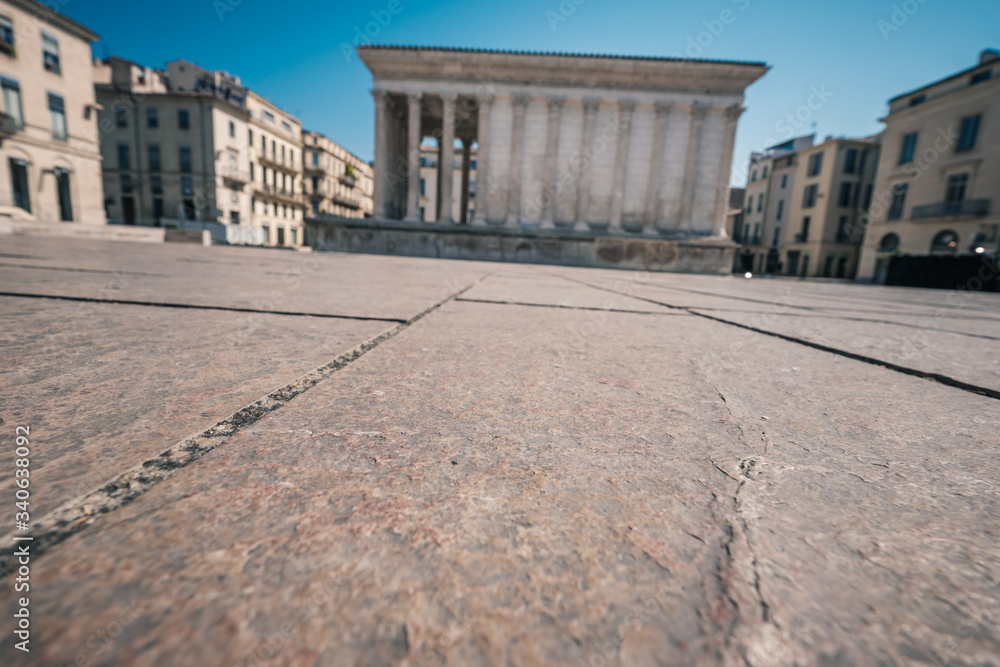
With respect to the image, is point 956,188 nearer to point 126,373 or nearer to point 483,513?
point 483,513

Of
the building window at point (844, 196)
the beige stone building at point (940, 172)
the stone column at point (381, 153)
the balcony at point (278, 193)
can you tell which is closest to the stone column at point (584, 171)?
the stone column at point (381, 153)

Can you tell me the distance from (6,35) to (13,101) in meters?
2.32

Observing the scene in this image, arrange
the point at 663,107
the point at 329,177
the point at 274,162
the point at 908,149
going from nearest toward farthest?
the point at 663,107, the point at 908,149, the point at 274,162, the point at 329,177

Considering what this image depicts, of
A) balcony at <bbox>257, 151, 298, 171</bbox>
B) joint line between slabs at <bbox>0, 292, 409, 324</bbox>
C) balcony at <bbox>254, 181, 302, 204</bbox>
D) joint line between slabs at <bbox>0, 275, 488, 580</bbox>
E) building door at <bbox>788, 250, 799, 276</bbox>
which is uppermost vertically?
balcony at <bbox>257, 151, 298, 171</bbox>

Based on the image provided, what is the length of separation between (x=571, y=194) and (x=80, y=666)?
17898 millimetres

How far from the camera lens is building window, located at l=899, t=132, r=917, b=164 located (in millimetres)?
21641

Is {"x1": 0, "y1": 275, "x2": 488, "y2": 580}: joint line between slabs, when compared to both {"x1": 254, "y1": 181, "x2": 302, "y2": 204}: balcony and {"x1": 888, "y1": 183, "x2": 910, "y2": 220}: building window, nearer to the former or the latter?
{"x1": 888, "y1": 183, "x2": 910, "y2": 220}: building window

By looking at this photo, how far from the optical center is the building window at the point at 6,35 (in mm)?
15719

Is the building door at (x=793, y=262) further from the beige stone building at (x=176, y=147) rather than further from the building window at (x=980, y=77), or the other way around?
the beige stone building at (x=176, y=147)

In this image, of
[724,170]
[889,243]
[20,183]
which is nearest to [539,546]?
[724,170]

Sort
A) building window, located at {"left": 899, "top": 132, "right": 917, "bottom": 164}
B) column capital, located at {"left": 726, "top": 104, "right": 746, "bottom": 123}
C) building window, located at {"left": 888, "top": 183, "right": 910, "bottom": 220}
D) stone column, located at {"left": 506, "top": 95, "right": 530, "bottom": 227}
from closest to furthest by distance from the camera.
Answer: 1. column capital, located at {"left": 726, "top": 104, "right": 746, "bottom": 123}
2. stone column, located at {"left": 506, "top": 95, "right": 530, "bottom": 227}
3. building window, located at {"left": 899, "top": 132, "right": 917, "bottom": 164}
4. building window, located at {"left": 888, "top": 183, "right": 910, "bottom": 220}

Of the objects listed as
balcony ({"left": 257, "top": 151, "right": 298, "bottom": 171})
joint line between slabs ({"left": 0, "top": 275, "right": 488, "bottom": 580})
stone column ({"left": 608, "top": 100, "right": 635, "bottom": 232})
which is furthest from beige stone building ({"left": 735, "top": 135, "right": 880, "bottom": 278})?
balcony ({"left": 257, "top": 151, "right": 298, "bottom": 171})

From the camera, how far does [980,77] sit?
18.8 meters

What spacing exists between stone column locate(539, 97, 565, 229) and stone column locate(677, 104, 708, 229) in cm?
498
